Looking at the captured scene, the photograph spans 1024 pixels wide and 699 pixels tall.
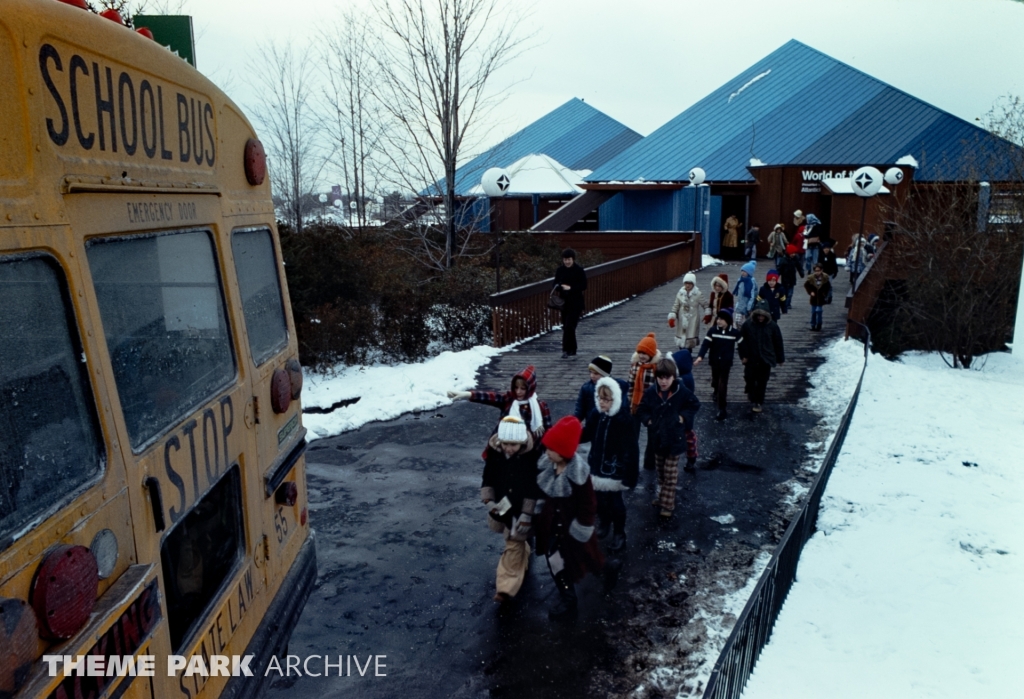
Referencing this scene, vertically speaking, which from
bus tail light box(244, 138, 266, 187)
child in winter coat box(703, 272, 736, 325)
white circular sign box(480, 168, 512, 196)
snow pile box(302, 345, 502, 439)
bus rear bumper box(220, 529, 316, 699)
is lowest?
snow pile box(302, 345, 502, 439)

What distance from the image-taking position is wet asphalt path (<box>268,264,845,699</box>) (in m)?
4.61

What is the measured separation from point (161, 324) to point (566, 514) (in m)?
3.02

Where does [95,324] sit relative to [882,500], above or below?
above

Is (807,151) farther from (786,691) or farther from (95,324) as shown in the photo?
(95,324)

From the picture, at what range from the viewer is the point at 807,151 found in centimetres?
3045

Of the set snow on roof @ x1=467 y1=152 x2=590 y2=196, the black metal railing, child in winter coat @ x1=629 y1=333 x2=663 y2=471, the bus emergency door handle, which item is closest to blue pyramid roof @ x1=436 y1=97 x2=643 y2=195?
snow on roof @ x1=467 y1=152 x2=590 y2=196

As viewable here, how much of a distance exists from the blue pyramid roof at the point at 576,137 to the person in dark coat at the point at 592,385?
37992 millimetres

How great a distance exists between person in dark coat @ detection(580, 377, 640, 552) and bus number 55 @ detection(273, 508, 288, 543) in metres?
2.35

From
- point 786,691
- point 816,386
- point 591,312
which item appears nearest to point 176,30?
point 786,691

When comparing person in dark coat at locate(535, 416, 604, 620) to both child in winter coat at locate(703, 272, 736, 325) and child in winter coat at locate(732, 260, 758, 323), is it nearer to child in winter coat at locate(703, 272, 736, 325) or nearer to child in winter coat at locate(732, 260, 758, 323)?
child in winter coat at locate(703, 272, 736, 325)

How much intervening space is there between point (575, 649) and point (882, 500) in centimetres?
410

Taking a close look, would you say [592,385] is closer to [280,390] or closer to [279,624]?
[280,390]

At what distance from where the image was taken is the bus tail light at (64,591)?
1.95 m

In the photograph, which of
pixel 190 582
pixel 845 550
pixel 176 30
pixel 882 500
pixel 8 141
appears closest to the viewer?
pixel 8 141
